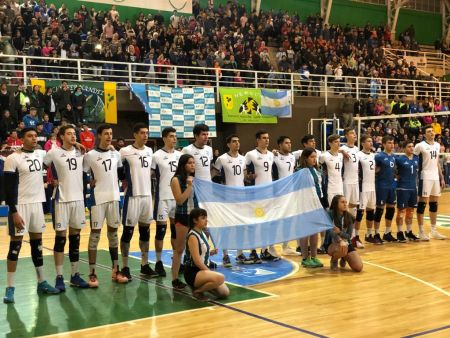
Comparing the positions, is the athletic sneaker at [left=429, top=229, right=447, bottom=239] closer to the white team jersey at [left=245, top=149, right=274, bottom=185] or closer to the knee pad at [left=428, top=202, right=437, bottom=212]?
the knee pad at [left=428, top=202, right=437, bottom=212]

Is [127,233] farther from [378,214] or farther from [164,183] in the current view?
[378,214]

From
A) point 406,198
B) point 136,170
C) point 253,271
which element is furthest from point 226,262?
point 406,198

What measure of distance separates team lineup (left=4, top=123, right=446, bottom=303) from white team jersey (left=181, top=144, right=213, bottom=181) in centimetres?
2

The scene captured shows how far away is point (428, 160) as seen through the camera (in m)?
11.9

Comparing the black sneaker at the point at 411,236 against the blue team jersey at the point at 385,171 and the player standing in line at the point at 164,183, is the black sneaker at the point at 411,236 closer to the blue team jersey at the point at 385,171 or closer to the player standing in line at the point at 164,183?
the blue team jersey at the point at 385,171

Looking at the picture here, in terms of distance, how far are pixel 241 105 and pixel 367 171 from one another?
11.1m

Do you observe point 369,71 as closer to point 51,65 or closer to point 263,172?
point 51,65

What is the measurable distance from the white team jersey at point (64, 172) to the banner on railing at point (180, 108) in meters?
12.0

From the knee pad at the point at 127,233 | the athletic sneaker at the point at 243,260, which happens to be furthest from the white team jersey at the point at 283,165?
the knee pad at the point at 127,233

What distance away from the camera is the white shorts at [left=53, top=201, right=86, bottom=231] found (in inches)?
310

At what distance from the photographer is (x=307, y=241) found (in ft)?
31.7

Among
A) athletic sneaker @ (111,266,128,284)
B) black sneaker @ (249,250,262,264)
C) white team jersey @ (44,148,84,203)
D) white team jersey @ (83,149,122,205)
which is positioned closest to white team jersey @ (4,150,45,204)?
white team jersey @ (44,148,84,203)

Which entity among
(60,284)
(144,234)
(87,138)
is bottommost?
(60,284)

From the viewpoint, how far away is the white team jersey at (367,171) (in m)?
11.5
